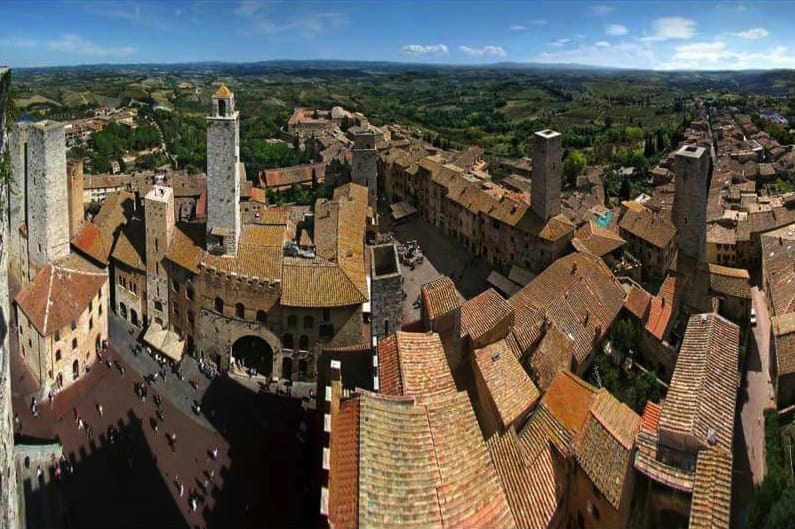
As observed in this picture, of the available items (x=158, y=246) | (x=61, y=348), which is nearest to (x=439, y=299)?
(x=158, y=246)

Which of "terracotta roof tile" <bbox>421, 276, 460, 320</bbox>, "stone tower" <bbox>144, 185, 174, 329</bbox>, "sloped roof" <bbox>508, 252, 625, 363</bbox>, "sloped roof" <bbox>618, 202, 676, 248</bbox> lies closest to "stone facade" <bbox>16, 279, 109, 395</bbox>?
"stone tower" <bbox>144, 185, 174, 329</bbox>

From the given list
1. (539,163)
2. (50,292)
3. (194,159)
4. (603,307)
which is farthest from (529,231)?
(194,159)

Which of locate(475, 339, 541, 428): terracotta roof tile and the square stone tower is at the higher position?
the square stone tower

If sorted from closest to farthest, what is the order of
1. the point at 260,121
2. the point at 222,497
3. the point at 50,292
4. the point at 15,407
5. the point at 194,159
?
the point at 222,497
the point at 15,407
the point at 50,292
the point at 194,159
the point at 260,121

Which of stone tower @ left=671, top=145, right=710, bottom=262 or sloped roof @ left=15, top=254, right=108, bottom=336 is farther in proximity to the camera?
stone tower @ left=671, top=145, right=710, bottom=262

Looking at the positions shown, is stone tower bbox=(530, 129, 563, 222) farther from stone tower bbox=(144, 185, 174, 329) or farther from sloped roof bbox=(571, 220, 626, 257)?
stone tower bbox=(144, 185, 174, 329)

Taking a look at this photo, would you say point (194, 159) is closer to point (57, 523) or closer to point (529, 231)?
point (529, 231)

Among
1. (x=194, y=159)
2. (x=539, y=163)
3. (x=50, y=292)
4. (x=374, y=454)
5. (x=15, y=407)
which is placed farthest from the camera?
(x=194, y=159)
